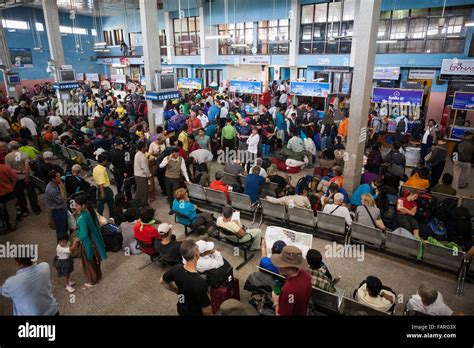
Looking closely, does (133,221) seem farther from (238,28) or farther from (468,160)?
(238,28)

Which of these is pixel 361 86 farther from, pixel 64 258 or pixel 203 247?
pixel 64 258

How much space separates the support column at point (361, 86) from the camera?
22.2ft

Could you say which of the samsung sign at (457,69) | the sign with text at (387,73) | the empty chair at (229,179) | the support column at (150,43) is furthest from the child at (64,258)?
the sign with text at (387,73)

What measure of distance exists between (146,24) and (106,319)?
10423mm

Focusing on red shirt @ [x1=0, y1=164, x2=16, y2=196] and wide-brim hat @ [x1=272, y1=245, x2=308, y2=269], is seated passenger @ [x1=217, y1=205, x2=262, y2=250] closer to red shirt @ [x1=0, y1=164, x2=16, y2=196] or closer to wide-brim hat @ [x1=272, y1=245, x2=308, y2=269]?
wide-brim hat @ [x1=272, y1=245, x2=308, y2=269]

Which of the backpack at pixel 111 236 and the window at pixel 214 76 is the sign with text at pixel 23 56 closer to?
the window at pixel 214 76

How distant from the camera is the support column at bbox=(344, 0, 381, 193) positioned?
6.75 meters

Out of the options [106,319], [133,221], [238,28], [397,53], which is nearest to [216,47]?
[238,28]

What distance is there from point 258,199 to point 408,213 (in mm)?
2936

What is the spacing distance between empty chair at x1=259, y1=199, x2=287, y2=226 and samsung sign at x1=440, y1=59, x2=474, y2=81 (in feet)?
37.1

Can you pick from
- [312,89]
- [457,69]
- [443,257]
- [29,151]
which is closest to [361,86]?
[443,257]

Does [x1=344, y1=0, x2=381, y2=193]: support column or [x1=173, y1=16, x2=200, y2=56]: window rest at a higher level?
[x1=173, y1=16, x2=200, y2=56]: window

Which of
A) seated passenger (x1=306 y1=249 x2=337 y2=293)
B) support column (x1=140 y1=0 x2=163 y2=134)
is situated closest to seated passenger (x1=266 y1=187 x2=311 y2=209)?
seated passenger (x1=306 y1=249 x2=337 y2=293)

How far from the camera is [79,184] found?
668 cm
